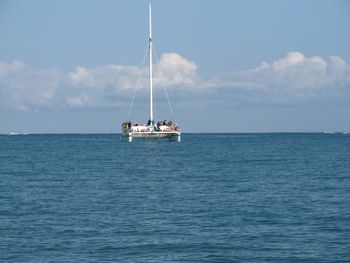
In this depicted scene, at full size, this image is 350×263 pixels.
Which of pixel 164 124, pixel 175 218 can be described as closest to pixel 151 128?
pixel 164 124

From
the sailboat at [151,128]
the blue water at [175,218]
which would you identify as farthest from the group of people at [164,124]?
the blue water at [175,218]

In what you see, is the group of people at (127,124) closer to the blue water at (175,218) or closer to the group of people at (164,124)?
the group of people at (164,124)

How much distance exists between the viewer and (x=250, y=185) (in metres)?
57.5

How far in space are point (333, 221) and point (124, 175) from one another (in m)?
35.1

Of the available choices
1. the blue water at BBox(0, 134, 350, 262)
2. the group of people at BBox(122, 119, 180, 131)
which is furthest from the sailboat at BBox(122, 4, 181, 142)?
the blue water at BBox(0, 134, 350, 262)

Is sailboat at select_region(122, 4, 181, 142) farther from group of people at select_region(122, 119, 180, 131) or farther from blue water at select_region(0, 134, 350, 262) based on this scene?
blue water at select_region(0, 134, 350, 262)

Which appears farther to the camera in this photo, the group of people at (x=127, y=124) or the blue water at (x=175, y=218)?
the group of people at (x=127, y=124)

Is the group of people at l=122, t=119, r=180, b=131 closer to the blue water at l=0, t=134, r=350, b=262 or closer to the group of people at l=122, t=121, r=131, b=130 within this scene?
the group of people at l=122, t=121, r=131, b=130

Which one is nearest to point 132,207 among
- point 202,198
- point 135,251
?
point 202,198

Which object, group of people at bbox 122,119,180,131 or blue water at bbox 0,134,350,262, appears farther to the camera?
group of people at bbox 122,119,180,131

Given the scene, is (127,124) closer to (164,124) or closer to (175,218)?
(164,124)

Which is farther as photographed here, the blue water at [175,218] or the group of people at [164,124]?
the group of people at [164,124]

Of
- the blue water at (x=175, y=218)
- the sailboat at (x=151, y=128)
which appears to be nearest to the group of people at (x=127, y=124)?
the sailboat at (x=151, y=128)

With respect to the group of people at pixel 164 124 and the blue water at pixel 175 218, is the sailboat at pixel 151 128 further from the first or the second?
the blue water at pixel 175 218
